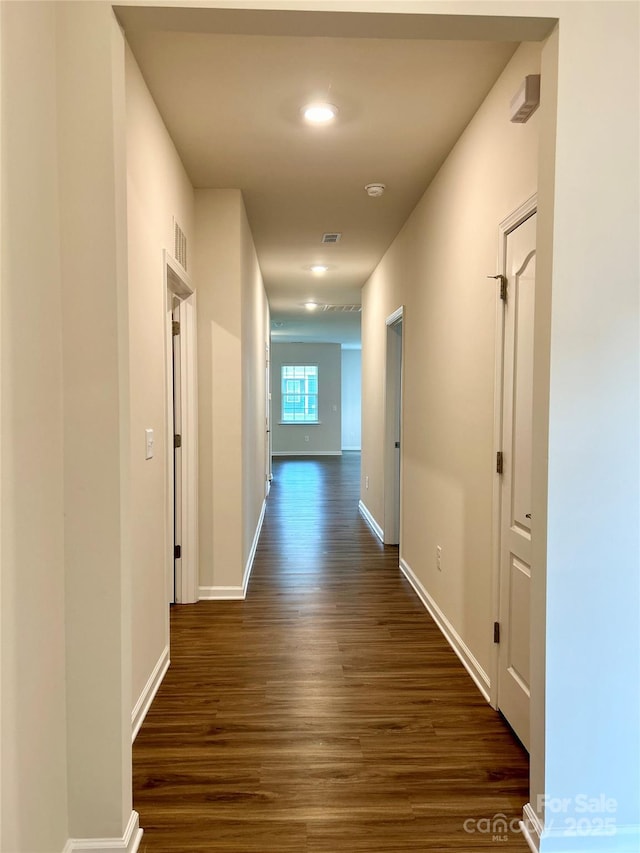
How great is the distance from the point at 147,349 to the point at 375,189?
6.60 feet

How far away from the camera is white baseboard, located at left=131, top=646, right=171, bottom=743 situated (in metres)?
2.28

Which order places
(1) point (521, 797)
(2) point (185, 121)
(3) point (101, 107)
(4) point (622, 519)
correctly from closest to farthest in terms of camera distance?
1. (3) point (101, 107)
2. (4) point (622, 519)
3. (1) point (521, 797)
4. (2) point (185, 121)

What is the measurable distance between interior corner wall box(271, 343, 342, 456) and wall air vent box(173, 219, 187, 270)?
979 centimetres

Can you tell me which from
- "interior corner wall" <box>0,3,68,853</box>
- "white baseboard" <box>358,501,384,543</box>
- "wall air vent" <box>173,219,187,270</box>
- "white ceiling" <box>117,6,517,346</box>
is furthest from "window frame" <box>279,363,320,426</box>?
"interior corner wall" <box>0,3,68,853</box>

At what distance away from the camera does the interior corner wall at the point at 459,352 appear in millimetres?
2383

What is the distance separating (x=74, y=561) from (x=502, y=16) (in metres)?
2.02

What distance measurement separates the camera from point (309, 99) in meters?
2.51

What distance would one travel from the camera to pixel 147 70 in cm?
231

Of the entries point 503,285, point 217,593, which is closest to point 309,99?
point 503,285

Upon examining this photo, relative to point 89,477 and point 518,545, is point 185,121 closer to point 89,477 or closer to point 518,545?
point 89,477

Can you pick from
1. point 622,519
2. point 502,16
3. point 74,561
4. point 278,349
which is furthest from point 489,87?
point 278,349

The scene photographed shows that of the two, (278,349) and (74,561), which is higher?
(278,349)

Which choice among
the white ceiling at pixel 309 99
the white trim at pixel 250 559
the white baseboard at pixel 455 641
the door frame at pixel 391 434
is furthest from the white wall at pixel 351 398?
the white baseboard at pixel 455 641

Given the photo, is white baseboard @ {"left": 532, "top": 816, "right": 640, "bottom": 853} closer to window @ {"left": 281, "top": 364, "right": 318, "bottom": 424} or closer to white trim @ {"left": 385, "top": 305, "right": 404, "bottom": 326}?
white trim @ {"left": 385, "top": 305, "right": 404, "bottom": 326}
